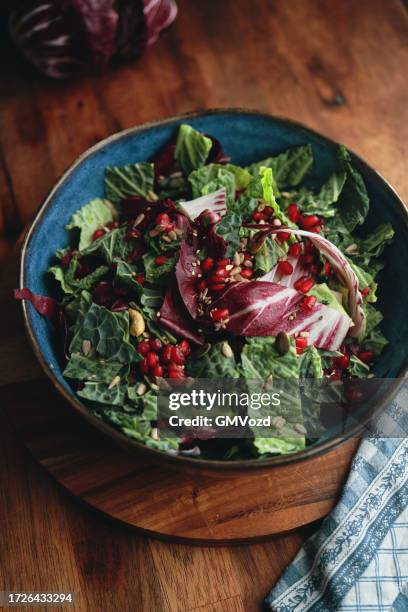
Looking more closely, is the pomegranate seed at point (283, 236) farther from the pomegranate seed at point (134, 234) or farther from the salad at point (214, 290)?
the pomegranate seed at point (134, 234)

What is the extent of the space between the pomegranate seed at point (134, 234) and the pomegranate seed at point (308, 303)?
0.84 m

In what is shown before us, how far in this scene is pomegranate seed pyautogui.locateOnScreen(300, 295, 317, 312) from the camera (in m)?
2.91

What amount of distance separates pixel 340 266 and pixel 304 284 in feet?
0.61

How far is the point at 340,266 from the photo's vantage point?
301 centimetres

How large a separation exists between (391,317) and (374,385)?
368mm

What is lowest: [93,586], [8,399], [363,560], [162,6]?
[93,586]

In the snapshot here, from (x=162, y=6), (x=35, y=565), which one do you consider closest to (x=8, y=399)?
(x=35, y=565)

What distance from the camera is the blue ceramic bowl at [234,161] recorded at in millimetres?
2951

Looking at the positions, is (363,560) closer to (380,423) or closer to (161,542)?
(380,423)

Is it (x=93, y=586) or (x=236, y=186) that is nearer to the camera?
(x=93, y=586)

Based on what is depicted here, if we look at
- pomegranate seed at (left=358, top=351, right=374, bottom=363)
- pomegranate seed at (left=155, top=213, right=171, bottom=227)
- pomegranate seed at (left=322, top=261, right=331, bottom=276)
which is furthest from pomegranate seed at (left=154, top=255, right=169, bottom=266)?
pomegranate seed at (left=358, top=351, right=374, bottom=363)

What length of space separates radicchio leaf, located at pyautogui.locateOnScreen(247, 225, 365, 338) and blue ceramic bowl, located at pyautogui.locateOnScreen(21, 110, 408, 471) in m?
0.21

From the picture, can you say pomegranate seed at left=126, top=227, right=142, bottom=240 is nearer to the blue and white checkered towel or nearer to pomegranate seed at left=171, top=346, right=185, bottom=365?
pomegranate seed at left=171, top=346, right=185, bottom=365

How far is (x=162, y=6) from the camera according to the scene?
423 cm
